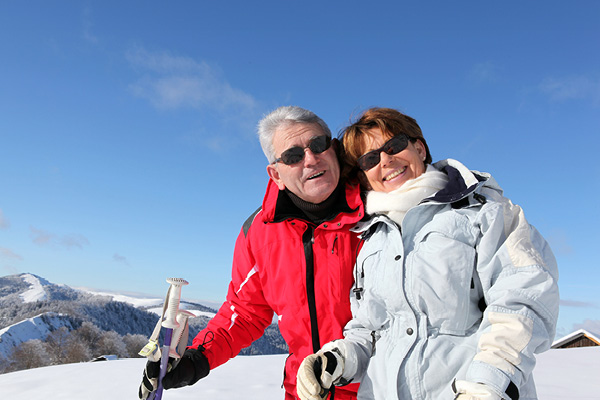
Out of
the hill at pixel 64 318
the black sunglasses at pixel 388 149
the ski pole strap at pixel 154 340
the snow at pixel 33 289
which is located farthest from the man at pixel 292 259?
the snow at pixel 33 289

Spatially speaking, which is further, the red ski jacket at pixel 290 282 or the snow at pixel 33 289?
the snow at pixel 33 289

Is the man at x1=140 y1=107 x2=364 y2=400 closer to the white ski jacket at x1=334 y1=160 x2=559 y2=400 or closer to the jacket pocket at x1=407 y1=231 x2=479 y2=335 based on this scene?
the white ski jacket at x1=334 y1=160 x2=559 y2=400

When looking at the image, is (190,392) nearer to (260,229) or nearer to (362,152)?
(260,229)

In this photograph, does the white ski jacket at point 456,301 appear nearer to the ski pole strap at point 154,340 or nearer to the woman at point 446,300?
the woman at point 446,300

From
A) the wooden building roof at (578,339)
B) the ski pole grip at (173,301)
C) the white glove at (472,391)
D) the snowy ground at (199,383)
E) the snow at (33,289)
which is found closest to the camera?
the white glove at (472,391)

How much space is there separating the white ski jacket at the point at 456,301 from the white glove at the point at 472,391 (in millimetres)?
25

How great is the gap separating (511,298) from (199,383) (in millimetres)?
4795

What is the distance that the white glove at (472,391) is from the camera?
133cm

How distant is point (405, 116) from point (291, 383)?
5.62 feet

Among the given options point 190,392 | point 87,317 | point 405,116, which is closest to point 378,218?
point 405,116

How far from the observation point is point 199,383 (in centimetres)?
525

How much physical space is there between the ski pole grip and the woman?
0.77 metres

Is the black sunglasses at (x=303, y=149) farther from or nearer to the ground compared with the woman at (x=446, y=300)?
farther from the ground

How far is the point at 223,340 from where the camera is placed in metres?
2.65
